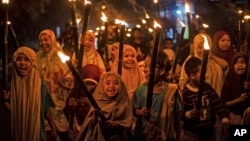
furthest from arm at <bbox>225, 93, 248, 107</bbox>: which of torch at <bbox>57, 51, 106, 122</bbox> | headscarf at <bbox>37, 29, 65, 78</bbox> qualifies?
headscarf at <bbox>37, 29, 65, 78</bbox>

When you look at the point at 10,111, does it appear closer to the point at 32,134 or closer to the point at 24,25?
the point at 32,134

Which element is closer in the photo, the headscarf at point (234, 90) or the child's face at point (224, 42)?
the headscarf at point (234, 90)

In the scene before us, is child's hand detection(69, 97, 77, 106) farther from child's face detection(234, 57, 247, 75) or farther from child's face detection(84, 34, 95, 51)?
child's face detection(84, 34, 95, 51)

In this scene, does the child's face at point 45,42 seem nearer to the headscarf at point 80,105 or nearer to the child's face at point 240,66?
→ the headscarf at point 80,105

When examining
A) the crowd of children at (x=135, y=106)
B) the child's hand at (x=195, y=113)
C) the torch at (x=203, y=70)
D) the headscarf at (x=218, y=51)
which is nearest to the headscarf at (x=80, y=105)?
the crowd of children at (x=135, y=106)

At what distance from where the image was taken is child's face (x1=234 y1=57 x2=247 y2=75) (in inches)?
307

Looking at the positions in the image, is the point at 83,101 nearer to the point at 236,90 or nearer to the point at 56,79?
the point at 56,79

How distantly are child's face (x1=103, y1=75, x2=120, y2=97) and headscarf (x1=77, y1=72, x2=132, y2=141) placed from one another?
0.03 metres

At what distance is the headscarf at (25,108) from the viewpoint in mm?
6855

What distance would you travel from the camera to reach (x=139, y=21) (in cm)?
1905

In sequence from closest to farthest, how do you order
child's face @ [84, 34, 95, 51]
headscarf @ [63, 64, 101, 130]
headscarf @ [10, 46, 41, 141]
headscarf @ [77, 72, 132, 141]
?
headscarf @ [77, 72, 132, 141] → headscarf @ [10, 46, 41, 141] → headscarf @ [63, 64, 101, 130] → child's face @ [84, 34, 95, 51]

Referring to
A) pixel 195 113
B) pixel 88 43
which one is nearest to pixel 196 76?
pixel 195 113

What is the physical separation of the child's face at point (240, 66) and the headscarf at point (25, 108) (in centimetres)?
260

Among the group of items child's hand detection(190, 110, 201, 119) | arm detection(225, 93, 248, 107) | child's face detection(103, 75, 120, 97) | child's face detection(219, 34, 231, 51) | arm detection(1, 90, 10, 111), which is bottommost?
child's hand detection(190, 110, 201, 119)
